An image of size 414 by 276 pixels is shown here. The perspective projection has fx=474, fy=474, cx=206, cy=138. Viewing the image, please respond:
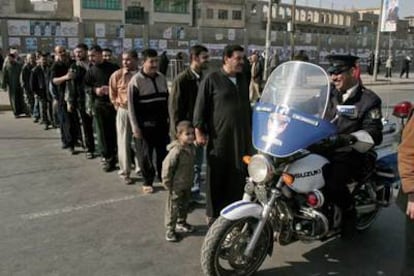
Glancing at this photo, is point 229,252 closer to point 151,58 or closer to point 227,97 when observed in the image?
point 227,97

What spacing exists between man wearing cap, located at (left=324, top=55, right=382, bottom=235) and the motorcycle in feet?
0.35

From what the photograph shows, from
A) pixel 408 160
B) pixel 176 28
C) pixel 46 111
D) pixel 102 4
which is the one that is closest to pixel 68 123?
pixel 46 111

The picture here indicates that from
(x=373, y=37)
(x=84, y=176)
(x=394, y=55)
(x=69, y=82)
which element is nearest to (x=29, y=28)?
(x=69, y=82)

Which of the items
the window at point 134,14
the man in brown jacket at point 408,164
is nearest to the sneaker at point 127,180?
the man in brown jacket at point 408,164

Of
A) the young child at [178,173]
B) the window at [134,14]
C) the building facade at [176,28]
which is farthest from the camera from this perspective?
the window at [134,14]

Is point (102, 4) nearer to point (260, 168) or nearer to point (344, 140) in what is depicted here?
point (344, 140)

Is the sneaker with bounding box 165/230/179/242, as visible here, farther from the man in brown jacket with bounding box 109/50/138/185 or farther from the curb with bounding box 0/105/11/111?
the curb with bounding box 0/105/11/111

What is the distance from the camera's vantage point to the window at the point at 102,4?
68812 millimetres

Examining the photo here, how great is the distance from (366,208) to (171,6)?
7861 centimetres

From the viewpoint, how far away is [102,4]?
230 feet

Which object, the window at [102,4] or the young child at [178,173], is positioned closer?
the young child at [178,173]

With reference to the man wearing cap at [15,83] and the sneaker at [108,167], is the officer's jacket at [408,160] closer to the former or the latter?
the sneaker at [108,167]

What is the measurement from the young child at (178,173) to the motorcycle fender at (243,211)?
1003mm

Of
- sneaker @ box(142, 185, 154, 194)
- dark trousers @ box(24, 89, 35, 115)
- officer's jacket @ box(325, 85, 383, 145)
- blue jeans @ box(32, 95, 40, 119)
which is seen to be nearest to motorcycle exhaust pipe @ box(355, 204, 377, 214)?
officer's jacket @ box(325, 85, 383, 145)
